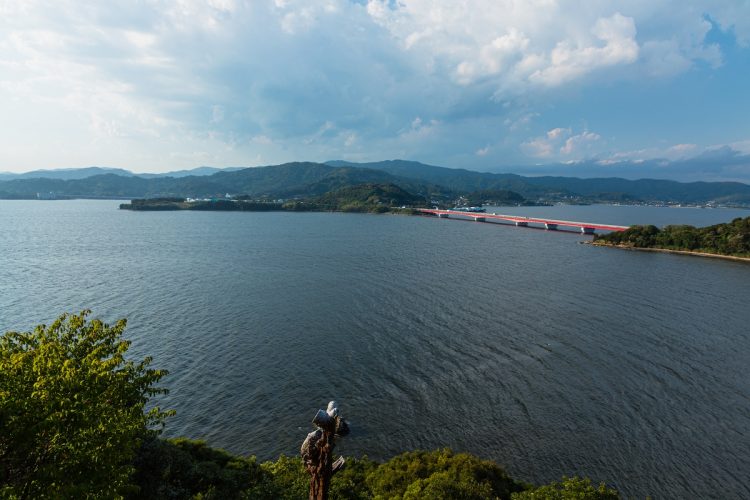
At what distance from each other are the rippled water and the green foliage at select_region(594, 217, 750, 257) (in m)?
36.2

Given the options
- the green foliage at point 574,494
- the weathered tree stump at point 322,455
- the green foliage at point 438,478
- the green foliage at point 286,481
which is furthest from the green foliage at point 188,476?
the green foliage at point 574,494

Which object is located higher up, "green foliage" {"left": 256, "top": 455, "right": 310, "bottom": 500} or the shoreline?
the shoreline

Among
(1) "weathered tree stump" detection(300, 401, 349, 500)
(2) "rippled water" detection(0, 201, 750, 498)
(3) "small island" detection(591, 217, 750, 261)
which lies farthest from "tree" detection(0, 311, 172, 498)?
(3) "small island" detection(591, 217, 750, 261)

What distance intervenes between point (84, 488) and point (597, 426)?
112 ft

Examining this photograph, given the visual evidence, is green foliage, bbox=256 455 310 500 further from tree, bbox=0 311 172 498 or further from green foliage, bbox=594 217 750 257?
green foliage, bbox=594 217 750 257

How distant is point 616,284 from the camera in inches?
2990

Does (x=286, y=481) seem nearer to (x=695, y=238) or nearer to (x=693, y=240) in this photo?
(x=693, y=240)

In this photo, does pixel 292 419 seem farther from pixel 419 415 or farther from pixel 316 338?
pixel 316 338

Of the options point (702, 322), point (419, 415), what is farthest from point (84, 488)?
point (702, 322)

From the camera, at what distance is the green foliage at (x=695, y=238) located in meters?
113

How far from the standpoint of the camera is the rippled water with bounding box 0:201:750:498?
96.3 feet

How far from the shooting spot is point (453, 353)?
4306 cm

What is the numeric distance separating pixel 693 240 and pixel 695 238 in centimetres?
130

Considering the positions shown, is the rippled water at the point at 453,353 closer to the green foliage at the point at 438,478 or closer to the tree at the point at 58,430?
the green foliage at the point at 438,478
